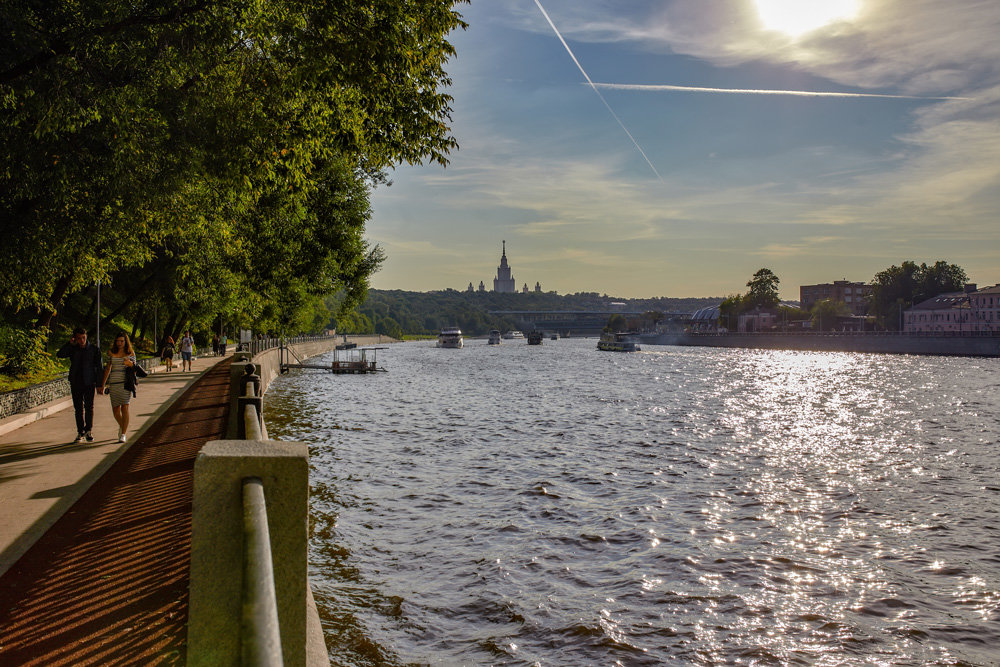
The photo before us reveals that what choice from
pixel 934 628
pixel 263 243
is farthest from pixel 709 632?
pixel 263 243

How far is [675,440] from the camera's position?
24.8m

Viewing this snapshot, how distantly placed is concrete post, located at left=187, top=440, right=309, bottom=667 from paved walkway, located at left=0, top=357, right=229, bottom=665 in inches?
81.7

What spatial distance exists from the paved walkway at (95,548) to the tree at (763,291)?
182 metres

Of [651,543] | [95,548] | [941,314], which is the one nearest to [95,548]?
[95,548]

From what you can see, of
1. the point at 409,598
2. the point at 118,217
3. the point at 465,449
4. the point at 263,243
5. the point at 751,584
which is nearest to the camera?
the point at 409,598

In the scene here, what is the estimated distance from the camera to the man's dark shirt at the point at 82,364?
1313 cm

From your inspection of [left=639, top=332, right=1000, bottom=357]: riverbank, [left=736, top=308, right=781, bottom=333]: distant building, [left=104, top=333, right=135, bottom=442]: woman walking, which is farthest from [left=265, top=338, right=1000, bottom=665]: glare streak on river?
[left=736, top=308, right=781, bottom=333]: distant building

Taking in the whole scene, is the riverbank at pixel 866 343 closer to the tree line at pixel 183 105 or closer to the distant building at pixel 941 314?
the distant building at pixel 941 314

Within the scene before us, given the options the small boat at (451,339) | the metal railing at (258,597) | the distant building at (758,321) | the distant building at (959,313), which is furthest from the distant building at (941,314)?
the metal railing at (258,597)

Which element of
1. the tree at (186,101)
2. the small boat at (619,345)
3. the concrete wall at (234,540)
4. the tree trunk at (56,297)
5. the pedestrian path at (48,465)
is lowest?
the small boat at (619,345)

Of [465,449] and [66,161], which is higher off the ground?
[66,161]

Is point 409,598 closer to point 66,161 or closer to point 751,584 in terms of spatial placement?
point 751,584

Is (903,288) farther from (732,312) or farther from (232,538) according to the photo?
(232,538)

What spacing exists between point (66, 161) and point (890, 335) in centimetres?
12726
